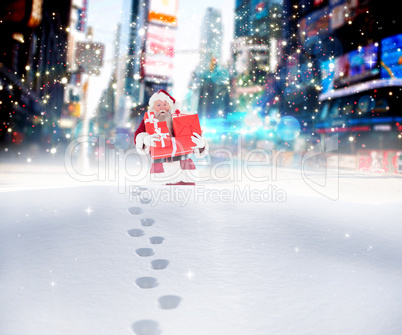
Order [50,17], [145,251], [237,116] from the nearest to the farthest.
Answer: [145,251] → [50,17] → [237,116]

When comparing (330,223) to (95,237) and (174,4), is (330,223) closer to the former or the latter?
(95,237)

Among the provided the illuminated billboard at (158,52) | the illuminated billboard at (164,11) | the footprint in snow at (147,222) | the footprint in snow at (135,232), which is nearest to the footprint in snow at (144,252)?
the footprint in snow at (135,232)

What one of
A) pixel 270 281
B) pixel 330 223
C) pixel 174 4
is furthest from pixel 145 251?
pixel 174 4

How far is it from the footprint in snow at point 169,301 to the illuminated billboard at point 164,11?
1785 inches

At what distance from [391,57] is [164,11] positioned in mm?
30922

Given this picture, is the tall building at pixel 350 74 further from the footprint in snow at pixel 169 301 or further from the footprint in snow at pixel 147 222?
the footprint in snow at pixel 169 301

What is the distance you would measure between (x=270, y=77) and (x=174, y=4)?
16760 millimetres

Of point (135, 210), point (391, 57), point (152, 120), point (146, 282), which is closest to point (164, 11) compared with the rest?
point (391, 57)

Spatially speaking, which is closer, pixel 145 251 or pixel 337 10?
pixel 145 251

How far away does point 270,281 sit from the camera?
7.31ft

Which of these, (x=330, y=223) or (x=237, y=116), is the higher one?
(x=237, y=116)

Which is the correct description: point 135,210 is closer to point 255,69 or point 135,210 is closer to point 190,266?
point 190,266

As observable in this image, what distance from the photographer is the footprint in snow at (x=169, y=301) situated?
1927 millimetres

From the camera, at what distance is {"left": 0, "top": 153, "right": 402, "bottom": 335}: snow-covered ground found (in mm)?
1785
